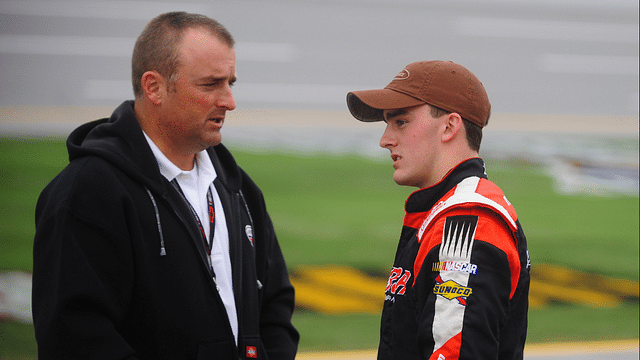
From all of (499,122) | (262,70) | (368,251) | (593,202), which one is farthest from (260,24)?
(593,202)

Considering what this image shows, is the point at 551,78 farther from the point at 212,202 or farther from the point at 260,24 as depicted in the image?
the point at 212,202

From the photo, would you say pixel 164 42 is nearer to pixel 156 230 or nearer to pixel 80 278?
pixel 156 230

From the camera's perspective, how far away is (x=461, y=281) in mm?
1045

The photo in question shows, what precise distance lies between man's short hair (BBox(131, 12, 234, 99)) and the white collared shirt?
0.18 metres

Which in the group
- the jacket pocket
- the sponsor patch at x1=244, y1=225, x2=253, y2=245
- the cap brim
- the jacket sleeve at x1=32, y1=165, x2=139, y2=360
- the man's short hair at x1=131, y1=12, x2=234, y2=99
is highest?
the man's short hair at x1=131, y1=12, x2=234, y2=99

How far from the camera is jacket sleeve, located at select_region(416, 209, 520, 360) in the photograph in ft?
3.35

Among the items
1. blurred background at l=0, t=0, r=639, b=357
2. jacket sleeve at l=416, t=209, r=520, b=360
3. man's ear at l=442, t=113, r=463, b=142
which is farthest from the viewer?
blurred background at l=0, t=0, r=639, b=357

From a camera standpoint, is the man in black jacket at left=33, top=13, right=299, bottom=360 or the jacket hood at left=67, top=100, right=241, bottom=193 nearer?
the man in black jacket at left=33, top=13, right=299, bottom=360

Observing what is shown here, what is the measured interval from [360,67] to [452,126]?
7.05m

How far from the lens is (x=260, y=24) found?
27.5 feet

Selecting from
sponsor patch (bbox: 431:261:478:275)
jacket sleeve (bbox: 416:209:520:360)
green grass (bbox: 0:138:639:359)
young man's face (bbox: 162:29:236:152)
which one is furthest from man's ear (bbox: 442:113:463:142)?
green grass (bbox: 0:138:639:359)

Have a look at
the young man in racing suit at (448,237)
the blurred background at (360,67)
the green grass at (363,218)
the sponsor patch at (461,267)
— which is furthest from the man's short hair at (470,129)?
the blurred background at (360,67)

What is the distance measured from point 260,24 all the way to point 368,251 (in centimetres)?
432

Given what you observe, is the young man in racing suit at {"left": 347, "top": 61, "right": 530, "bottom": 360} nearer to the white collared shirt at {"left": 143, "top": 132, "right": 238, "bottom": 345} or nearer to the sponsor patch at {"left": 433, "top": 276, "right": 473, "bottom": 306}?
the sponsor patch at {"left": 433, "top": 276, "right": 473, "bottom": 306}
